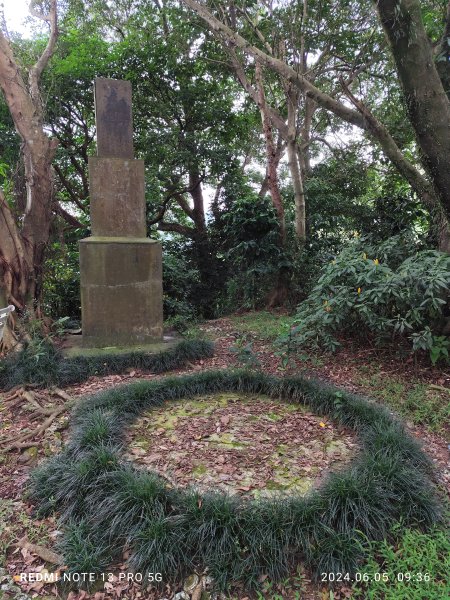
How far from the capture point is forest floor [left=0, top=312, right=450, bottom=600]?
1.74m

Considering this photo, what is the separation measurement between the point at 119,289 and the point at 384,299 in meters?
2.79

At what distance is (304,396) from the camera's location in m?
3.30

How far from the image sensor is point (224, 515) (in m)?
1.85

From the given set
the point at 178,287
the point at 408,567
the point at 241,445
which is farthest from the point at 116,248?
the point at 408,567

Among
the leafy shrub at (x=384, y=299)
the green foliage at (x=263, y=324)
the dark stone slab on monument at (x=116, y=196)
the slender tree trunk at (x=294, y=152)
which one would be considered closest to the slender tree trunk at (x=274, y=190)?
the slender tree trunk at (x=294, y=152)

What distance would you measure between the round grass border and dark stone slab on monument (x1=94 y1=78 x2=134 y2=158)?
131 inches

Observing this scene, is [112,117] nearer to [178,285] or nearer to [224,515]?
[178,285]

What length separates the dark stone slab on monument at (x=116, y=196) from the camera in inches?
176

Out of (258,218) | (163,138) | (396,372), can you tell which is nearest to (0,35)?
(163,138)

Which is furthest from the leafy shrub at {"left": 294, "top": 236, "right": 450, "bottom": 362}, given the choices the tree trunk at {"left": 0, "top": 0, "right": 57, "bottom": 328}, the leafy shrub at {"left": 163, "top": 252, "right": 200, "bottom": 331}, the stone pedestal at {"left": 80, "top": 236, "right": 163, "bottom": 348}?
the tree trunk at {"left": 0, "top": 0, "right": 57, "bottom": 328}

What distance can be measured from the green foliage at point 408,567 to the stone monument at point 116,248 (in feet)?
11.0

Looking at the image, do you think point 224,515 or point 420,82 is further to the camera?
point 420,82

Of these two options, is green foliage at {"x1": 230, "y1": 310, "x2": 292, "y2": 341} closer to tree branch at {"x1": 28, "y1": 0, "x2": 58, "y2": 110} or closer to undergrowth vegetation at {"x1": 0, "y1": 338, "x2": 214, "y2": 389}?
undergrowth vegetation at {"x1": 0, "y1": 338, "x2": 214, "y2": 389}

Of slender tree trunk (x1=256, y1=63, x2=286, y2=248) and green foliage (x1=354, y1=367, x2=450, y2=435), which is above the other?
slender tree trunk (x1=256, y1=63, x2=286, y2=248)
